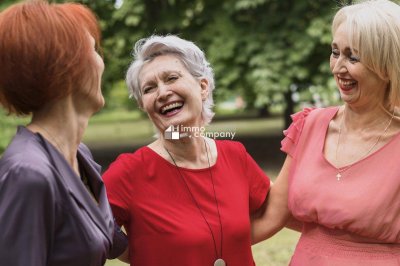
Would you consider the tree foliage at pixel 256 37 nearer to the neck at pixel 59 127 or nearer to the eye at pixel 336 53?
the eye at pixel 336 53

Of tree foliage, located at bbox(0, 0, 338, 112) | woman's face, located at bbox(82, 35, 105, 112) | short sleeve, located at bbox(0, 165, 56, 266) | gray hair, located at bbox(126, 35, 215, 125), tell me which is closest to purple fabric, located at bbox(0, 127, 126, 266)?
short sleeve, located at bbox(0, 165, 56, 266)

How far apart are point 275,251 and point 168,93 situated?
458cm

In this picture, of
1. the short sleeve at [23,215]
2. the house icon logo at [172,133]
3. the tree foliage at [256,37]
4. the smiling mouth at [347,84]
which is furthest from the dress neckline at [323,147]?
the tree foliage at [256,37]

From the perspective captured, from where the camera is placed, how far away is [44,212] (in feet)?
5.87

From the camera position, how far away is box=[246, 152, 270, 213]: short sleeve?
3.03 meters

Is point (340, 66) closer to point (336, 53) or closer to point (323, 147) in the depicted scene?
point (336, 53)

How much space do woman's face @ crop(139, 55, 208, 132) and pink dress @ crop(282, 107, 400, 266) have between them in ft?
1.90

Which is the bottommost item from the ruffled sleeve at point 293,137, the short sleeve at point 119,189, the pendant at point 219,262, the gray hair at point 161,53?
the pendant at point 219,262

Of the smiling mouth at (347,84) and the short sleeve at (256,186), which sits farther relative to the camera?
the short sleeve at (256,186)

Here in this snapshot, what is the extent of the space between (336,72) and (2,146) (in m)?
10.8

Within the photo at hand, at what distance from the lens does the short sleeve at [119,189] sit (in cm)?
266

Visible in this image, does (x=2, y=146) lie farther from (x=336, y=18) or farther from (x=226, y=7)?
(x=336, y=18)

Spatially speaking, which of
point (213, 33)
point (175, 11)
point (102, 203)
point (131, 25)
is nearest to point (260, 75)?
point (213, 33)

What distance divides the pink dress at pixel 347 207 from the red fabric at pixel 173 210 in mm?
286
